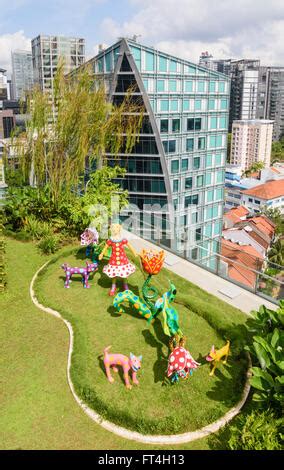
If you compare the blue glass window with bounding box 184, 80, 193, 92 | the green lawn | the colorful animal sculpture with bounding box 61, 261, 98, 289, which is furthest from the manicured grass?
the blue glass window with bounding box 184, 80, 193, 92

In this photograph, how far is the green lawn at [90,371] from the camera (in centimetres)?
678

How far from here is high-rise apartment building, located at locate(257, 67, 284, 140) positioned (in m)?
124

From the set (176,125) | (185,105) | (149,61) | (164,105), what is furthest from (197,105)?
(149,61)

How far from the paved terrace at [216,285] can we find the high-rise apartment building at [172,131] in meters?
10.3

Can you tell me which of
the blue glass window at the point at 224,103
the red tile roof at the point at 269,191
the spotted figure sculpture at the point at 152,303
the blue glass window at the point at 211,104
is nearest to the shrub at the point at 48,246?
the spotted figure sculpture at the point at 152,303

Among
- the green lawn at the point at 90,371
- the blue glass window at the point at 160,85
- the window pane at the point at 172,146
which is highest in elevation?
the blue glass window at the point at 160,85

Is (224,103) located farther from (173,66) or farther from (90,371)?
(90,371)

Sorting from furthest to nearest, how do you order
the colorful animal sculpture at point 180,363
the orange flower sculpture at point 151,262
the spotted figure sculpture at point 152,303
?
1. the orange flower sculpture at point 151,262
2. the spotted figure sculpture at point 152,303
3. the colorful animal sculpture at point 180,363

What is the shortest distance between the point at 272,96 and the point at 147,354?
136901 millimetres

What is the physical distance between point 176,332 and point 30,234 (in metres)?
8.90

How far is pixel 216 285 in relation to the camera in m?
12.0

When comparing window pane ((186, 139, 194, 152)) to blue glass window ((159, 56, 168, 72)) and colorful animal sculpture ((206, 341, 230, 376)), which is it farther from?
colorful animal sculpture ((206, 341, 230, 376))

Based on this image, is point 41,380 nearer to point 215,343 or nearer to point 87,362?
point 87,362

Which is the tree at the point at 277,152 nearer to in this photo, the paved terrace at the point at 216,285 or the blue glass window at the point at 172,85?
the blue glass window at the point at 172,85
